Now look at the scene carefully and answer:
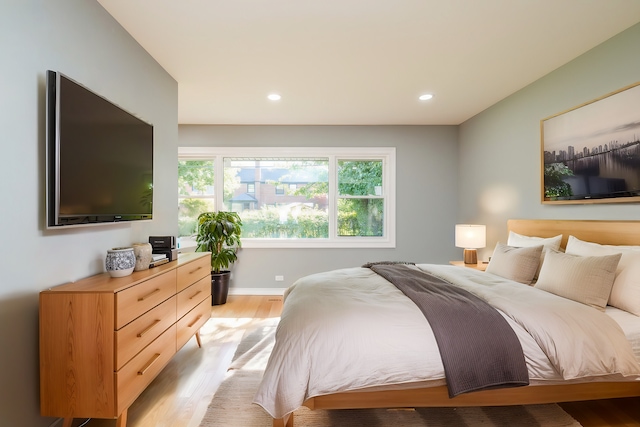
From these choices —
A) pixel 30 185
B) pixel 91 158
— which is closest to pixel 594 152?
pixel 91 158

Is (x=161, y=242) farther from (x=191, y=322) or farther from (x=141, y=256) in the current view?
(x=191, y=322)

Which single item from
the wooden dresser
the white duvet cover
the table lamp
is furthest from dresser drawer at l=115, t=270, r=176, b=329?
the table lamp

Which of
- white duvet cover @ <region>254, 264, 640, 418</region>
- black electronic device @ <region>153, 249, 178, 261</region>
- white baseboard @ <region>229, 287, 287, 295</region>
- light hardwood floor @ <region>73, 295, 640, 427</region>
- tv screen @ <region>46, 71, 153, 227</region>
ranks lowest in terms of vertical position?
light hardwood floor @ <region>73, 295, 640, 427</region>

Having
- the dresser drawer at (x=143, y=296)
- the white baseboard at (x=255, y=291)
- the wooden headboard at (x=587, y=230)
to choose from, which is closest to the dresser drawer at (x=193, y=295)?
the dresser drawer at (x=143, y=296)

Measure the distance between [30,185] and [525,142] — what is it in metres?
4.07

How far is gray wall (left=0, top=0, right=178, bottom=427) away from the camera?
4.81 ft

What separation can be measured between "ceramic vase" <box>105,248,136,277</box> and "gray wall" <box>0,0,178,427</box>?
18 centimetres

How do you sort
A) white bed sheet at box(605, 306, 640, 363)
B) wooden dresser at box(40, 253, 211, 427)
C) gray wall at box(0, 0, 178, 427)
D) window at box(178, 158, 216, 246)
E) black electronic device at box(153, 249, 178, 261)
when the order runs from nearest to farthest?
gray wall at box(0, 0, 178, 427)
wooden dresser at box(40, 253, 211, 427)
white bed sheet at box(605, 306, 640, 363)
black electronic device at box(153, 249, 178, 261)
window at box(178, 158, 216, 246)

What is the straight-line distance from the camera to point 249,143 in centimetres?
484

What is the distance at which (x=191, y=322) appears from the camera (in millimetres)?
2652

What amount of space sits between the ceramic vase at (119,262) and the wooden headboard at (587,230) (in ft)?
10.9

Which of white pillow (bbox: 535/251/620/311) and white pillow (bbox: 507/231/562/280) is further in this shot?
white pillow (bbox: 507/231/562/280)

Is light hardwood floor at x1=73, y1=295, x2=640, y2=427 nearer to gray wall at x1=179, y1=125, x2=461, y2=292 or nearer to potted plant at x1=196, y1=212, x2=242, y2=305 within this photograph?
potted plant at x1=196, y1=212, x2=242, y2=305

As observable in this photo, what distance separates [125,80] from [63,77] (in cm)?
80
